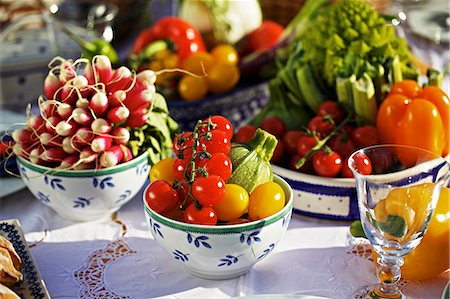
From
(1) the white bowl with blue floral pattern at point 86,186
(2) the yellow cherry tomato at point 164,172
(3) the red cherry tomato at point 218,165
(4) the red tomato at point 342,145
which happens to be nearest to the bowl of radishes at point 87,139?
(1) the white bowl with blue floral pattern at point 86,186

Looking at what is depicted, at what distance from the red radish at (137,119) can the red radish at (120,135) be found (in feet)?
0.07

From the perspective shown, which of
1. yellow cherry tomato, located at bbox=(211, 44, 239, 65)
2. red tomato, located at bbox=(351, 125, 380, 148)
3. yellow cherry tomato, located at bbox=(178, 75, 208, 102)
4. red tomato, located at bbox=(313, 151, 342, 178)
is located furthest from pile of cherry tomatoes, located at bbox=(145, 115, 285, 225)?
yellow cherry tomato, located at bbox=(211, 44, 239, 65)

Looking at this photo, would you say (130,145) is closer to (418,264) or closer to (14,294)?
(14,294)

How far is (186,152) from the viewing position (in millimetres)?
991

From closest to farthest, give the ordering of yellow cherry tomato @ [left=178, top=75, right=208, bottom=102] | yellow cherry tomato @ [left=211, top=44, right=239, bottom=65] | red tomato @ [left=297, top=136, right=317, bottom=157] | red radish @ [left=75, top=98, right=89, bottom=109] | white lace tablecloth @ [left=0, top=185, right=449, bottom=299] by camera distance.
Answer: white lace tablecloth @ [left=0, top=185, right=449, bottom=299]
red radish @ [left=75, top=98, right=89, bottom=109]
red tomato @ [left=297, top=136, right=317, bottom=157]
yellow cherry tomato @ [left=178, top=75, right=208, bottom=102]
yellow cherry tomato @ [left=211, top=44, right=239, bottom=65]

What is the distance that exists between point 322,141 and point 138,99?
33 centimetres

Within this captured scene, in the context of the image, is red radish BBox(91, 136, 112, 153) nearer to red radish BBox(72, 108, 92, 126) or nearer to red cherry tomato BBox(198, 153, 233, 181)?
Result: red radish BBox(72, 108, 92, 126)

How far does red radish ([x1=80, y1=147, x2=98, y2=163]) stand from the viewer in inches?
43.0

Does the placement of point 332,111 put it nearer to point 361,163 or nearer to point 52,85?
point 361,163

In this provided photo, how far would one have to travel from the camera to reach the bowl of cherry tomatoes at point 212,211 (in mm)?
929

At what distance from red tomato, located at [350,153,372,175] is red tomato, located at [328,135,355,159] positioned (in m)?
0.22

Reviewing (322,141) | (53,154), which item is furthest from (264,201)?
(53,154)

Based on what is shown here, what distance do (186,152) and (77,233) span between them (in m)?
0.29

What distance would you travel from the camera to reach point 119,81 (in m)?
1.13
